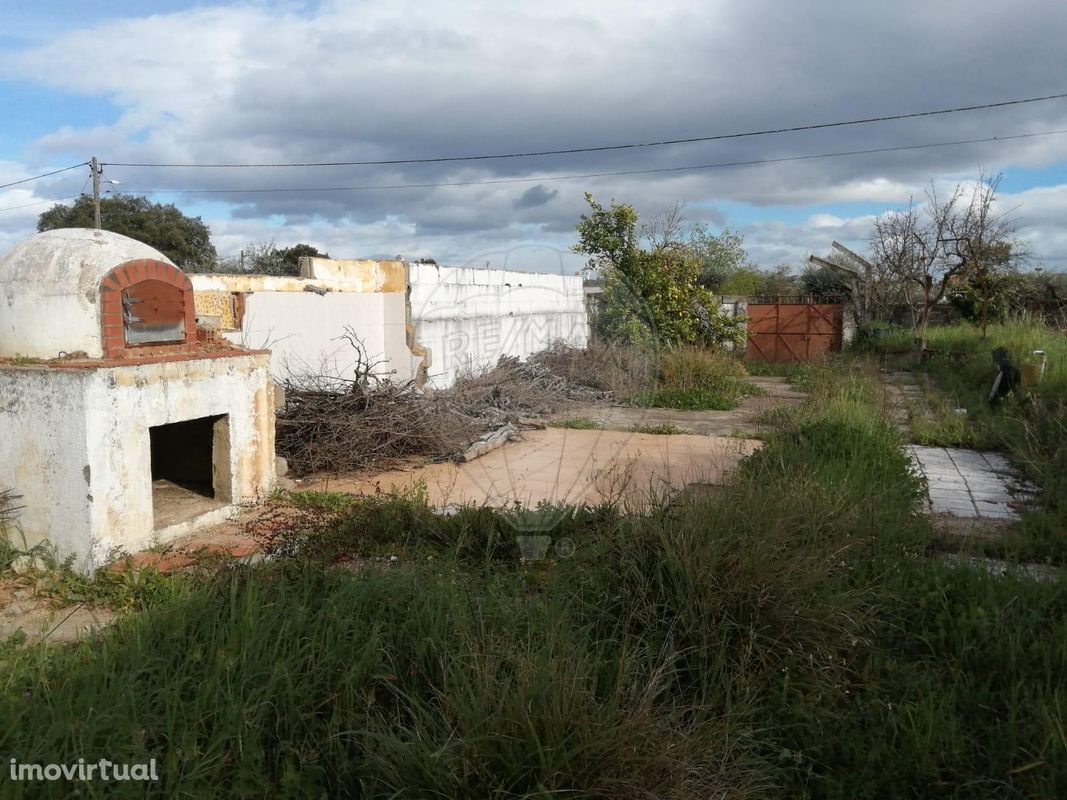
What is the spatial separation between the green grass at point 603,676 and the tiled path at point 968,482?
91.7 inches

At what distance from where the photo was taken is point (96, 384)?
4926 mm

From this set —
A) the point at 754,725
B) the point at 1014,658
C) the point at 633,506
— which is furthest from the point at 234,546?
the point at 1014,658

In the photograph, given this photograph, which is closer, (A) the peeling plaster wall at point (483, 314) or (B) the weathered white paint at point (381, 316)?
(B) the weathered white paint at point (381, 316)

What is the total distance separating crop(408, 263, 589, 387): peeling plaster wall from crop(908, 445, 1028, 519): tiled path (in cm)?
678

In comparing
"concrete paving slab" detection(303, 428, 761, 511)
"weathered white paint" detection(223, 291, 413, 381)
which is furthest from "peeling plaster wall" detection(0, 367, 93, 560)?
"weathered white paint" detection(223, 291, 413, 381)

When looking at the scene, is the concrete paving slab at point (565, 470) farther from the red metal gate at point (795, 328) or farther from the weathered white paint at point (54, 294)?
the red metal gate at point (795, 328)

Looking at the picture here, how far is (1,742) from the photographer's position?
2.48m

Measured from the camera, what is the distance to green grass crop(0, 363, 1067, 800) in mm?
2525

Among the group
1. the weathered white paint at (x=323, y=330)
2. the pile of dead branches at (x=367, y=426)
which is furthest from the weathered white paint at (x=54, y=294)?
the weathered white paint at (x=323, y=330)

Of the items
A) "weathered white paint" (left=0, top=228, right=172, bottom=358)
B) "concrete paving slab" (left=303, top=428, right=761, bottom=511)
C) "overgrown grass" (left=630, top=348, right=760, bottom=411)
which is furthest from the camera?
"overgrown grass" (left=630, top=348, right=760, bottom=411)

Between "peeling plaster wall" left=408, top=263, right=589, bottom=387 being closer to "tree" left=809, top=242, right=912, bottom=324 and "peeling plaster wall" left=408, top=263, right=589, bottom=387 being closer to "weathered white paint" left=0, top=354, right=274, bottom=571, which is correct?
"weathered white paint" left=0, top=354, right=274, bottom=571

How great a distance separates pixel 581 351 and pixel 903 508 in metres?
11.2

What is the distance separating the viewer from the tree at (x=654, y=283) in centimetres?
1614

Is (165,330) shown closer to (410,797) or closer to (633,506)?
(633,506)
